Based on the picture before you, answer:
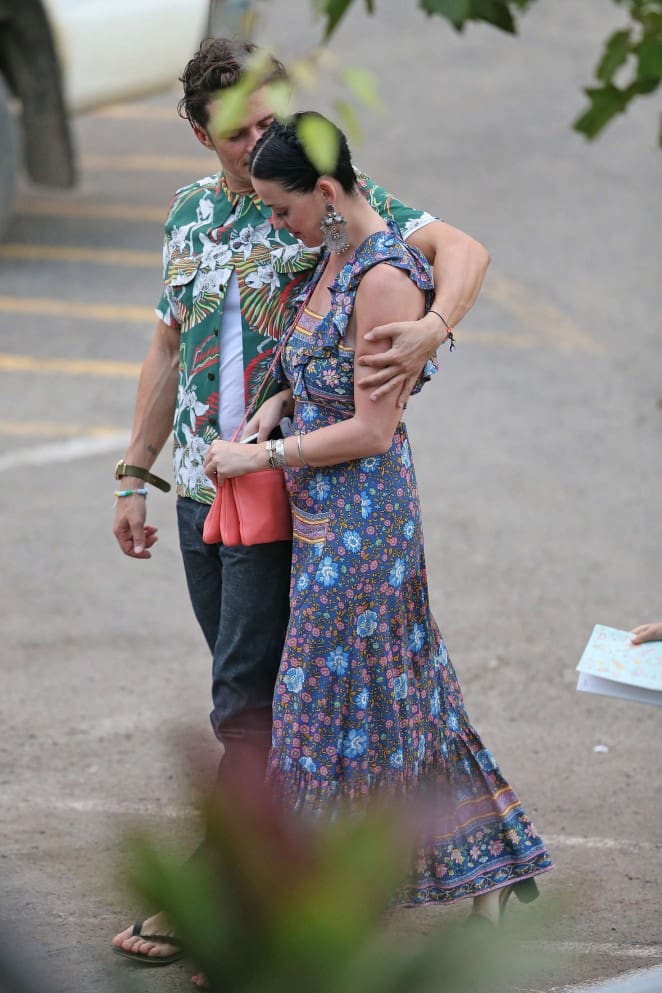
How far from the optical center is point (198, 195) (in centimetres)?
317

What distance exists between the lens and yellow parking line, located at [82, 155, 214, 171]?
11.8 meters

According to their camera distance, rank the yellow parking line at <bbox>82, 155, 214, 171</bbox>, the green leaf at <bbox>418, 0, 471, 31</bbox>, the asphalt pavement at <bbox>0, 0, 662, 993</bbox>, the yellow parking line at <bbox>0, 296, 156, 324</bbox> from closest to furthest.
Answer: the asphalt pavement at <bbox>0, 0, 662, 993</bbox>, the green leaf at <bbox>418, 0, 471, 31</bbox>, the yellow parking line at <bbox>0, 296, 156, 324</bbox>, the yellow parking line at <bbox>82, 155, 214, 171</bbox>

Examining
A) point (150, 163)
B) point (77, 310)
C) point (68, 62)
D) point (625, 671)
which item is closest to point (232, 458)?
point (625, 671)

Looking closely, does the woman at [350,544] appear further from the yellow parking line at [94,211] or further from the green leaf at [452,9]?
the yellow parking line at [94,211]

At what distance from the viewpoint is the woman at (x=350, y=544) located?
9.23ft

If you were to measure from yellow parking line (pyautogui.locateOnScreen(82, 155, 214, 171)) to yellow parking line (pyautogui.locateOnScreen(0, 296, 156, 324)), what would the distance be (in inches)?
117

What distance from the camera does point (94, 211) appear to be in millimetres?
10938

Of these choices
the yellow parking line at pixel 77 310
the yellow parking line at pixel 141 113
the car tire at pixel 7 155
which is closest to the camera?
the yellow parking line at pixel 77 310

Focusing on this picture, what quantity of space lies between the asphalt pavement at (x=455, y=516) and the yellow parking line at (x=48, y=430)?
0.7 inches

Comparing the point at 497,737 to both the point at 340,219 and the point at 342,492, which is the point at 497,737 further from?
the point at 340,219

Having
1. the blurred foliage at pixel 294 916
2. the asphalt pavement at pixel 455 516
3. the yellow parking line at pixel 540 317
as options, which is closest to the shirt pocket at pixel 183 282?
the asphalt pavement at pixel 455 516

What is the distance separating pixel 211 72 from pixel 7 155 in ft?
21.7

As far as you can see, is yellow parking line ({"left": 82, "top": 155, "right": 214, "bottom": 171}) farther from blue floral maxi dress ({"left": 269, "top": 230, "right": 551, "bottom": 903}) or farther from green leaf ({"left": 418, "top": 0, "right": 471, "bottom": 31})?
blue floral maxi dress ({"left": 269, "top": 230, "right": 551, "bottom": 903})

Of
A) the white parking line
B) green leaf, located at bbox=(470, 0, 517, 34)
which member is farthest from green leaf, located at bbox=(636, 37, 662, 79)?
the white parking line
